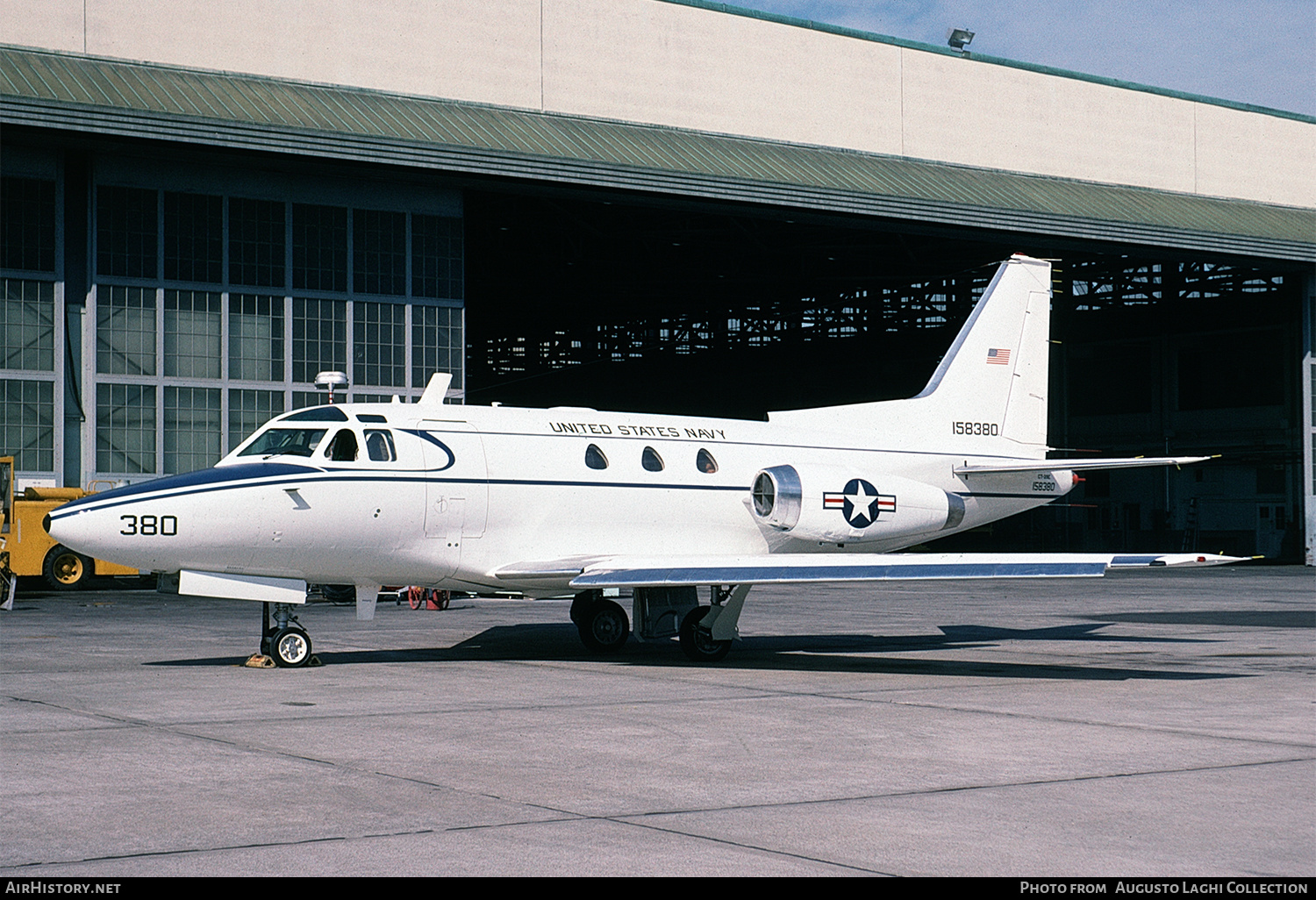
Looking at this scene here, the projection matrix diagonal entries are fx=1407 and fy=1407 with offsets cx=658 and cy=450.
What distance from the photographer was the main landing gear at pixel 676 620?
1748cm

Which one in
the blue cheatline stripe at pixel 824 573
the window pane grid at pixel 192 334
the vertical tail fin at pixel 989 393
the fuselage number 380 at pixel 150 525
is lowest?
the blue cheatline stripe at pixel 824 573

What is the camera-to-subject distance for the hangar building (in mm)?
30125

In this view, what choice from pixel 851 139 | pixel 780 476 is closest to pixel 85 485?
pixel 780 476

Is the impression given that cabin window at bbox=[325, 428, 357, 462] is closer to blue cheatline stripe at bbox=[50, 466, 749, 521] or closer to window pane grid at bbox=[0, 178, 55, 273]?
blue cheatline stripe at bbox=[50, 466, 749, 521]

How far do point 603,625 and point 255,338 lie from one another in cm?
1655

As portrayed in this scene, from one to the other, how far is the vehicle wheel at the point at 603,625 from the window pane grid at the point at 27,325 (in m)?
17.1

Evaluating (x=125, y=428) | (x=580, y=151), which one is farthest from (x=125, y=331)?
(x=580, y=151)

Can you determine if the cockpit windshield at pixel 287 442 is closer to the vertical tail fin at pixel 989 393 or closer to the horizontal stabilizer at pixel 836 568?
the horizontal stabilizer at pixel 836 568

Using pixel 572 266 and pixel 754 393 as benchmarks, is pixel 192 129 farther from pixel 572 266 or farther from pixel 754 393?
pixel 754 393

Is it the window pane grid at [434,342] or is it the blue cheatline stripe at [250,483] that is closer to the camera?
the blue cheatline stripe at [250,483]

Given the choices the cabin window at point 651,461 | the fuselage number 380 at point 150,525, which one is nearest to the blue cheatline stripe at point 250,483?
the fuselage number 380 at point 150,525

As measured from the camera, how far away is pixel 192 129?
1130 inches

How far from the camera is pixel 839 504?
18.9 m

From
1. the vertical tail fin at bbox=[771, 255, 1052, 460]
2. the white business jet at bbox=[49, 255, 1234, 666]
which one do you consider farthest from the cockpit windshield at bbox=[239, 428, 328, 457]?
the vertical tail fin at bbox=[771, 255, 1052, 460]
